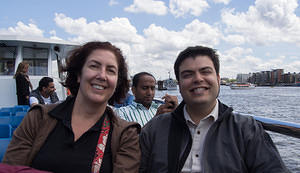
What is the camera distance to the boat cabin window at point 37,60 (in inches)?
363

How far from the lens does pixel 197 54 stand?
184 cm

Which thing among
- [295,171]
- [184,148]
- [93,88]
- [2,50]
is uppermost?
[2,50]

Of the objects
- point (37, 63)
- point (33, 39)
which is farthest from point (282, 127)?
point (37, 63)

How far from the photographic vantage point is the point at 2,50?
883 cm

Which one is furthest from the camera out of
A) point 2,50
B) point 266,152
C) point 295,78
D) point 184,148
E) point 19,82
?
point 295,78

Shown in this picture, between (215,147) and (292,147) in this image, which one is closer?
(215,147)

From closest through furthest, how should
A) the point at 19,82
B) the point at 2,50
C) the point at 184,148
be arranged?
the point at 184,148 → the point at 19,82 → the point at 2,50

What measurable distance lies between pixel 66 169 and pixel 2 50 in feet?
29.8

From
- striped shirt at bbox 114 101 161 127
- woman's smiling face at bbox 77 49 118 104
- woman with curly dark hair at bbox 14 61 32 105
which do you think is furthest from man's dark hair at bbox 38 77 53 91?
woman's smiling face at bbox 77 49 118 104

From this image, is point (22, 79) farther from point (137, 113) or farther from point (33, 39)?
point (137, 113)

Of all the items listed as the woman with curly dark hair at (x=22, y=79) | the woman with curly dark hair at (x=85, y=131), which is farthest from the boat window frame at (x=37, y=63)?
the woman with curly dark hair at (x=85, y=131)

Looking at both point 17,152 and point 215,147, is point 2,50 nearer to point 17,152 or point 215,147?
point 17,152

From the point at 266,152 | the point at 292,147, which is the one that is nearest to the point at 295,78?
the point at 292,147

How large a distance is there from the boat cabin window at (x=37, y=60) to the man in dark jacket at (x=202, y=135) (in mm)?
8708
